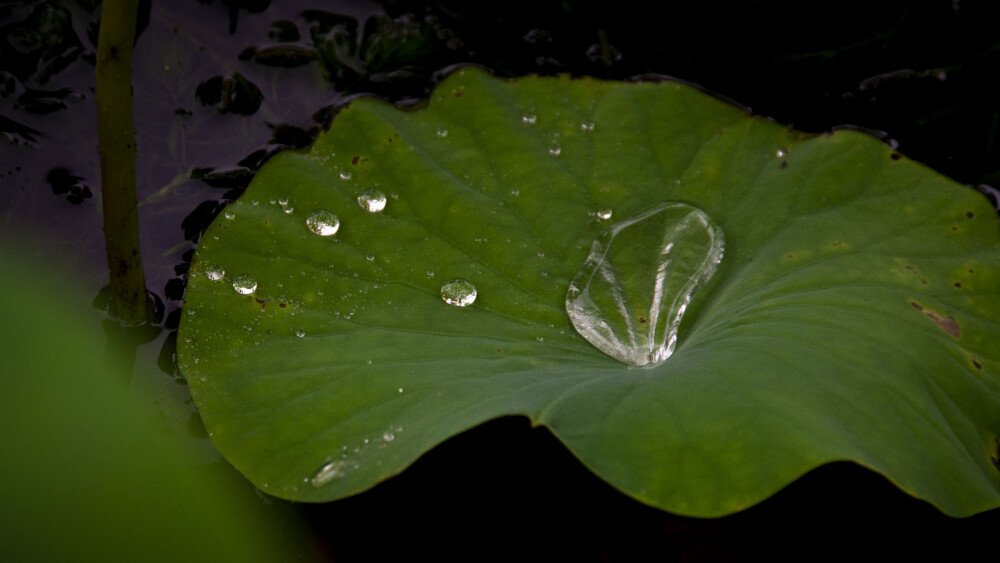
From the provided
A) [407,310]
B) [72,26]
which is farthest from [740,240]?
[72,26]

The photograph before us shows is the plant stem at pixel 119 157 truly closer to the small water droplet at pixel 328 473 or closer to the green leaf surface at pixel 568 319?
Result: the green leaf surface at pixel 568 319

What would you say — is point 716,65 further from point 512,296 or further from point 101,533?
point 101,533

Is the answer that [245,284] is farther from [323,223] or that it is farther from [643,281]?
[643,281]

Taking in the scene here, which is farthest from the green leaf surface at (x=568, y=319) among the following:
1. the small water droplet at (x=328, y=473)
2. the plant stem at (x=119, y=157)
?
the plant stem at (x=119, y=157)

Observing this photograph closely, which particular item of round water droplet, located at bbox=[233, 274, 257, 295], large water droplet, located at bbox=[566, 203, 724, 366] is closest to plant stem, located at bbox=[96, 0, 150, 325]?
round water droplet, located at bbox=[233, 274, 257, 295]

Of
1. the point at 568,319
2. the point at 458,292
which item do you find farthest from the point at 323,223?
the point at 568,319

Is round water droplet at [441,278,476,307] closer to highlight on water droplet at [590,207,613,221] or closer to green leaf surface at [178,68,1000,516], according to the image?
green leaf surface at [178,68,1000,516]
